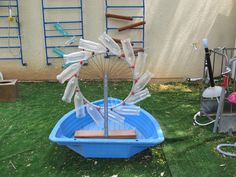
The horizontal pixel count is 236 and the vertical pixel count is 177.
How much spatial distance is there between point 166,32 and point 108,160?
107 inches

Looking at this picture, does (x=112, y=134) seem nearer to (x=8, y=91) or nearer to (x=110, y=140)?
(x=110, y=140)

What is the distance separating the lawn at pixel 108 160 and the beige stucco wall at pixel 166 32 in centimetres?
91

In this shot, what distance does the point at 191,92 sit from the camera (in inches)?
170

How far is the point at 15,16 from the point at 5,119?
1822 mm

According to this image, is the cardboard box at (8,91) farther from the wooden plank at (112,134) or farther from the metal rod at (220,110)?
the metal rod at (220,110)

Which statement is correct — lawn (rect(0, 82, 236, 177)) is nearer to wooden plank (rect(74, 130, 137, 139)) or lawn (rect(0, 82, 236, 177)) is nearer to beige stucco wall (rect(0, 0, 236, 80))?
wooden plank (rect(74, 130, 137, 139))

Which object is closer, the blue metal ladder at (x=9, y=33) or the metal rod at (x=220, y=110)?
the metal rod at (x=220, y=110)

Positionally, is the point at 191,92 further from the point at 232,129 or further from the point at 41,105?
the point at 41,105

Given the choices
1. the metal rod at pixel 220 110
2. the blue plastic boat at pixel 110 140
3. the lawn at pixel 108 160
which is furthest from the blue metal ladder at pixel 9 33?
the metal rod at pixel 220 110

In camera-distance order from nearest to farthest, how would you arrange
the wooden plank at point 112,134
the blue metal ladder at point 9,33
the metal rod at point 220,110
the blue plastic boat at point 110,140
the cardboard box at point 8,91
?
the blue plastic boat at point 110,140
the wooden plank at point 112,134
the metal rod at point 220,110
the cardboard box at point 8,91
the blue metal ladder at point 9,33

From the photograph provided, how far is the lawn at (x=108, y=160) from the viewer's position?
2412 mm

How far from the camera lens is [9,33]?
15.3ft

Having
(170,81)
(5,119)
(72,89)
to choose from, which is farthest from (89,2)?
(72,89)

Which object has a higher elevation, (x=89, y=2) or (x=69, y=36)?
(x=89, y=2)
